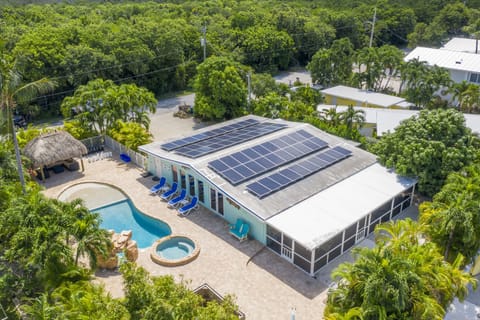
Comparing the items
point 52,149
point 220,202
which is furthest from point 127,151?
point 220,202

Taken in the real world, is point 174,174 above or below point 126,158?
above

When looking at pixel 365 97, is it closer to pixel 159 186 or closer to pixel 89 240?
pixel 159 186

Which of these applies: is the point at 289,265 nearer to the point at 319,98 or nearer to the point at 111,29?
the point at 319,98

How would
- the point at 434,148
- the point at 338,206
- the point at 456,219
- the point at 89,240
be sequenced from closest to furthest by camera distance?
1. the point at 89,240
2. the point at 456,219
3. the point at 338,206
4. the point at 434,148

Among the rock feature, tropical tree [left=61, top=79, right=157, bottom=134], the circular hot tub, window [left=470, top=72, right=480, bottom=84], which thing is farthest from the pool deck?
window [left=470, top=72, right=480, bottom=84]

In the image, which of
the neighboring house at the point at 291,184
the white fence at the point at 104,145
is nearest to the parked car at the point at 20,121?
the white fence at the point at 104,145

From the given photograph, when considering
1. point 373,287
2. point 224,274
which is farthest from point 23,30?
point 373,287

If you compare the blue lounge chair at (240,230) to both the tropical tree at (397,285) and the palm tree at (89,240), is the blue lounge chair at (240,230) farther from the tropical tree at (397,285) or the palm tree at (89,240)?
the palm tree at (89,240)
